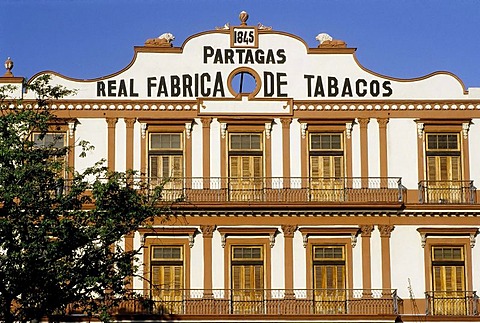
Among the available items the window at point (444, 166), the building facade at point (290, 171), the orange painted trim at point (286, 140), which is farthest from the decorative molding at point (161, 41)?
the window at point (444, 166)

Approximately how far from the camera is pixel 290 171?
41750mm

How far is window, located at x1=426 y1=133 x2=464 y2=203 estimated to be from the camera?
137 ft

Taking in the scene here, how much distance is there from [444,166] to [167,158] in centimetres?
1061

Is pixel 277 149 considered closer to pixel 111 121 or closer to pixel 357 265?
pixel 357 265

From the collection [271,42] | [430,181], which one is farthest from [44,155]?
[430,181]

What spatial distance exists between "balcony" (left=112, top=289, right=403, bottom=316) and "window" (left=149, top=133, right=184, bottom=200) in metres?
4.25

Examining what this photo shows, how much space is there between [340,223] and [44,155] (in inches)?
517

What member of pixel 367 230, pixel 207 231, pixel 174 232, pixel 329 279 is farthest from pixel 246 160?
pixel 329 279

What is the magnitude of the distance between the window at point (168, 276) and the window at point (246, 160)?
11.2ft

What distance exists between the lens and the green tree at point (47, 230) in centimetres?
3119

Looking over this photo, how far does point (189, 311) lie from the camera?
40.1m

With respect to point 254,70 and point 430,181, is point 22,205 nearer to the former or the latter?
point 254,70

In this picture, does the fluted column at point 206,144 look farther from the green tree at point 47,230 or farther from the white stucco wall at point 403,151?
the green tree at point 47,230

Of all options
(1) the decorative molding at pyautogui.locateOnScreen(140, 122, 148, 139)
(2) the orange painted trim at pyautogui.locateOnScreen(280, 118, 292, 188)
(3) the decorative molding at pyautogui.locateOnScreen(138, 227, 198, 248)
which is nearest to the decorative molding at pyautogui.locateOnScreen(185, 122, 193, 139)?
(1) the decorative molding at pyautogui.locateOnScreen(140, 122, 148, 139)
